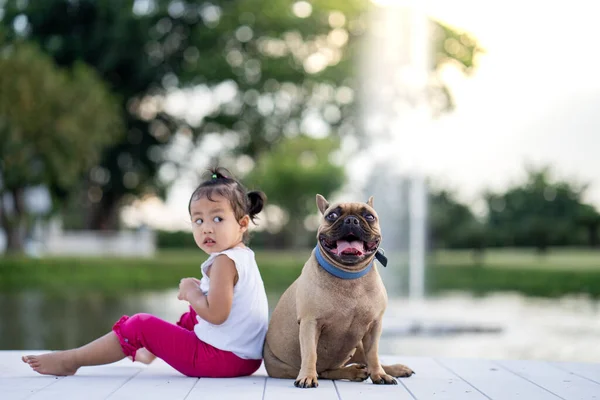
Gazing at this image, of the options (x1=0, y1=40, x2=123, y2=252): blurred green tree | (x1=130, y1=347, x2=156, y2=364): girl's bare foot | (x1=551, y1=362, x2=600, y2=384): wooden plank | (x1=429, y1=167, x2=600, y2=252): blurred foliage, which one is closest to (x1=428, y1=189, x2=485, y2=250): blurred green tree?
(x1=429, y1=167, x2=600, y2=252): blurred foliage

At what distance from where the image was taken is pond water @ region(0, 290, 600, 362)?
9141mm

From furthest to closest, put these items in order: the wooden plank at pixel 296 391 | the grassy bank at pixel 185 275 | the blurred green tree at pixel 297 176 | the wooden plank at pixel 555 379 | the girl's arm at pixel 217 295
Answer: the blurred green tree at pixel 297 176 < the grassy bank at pixel 185 275 < the girl's arm at pixel 217 295 < the wooden plank at pixel 555 379 < the wooden plank at pixel 296 391

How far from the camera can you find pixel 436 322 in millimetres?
10445

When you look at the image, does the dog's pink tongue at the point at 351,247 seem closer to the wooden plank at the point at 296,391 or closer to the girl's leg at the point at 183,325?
the wooden plank at the point at 296,391

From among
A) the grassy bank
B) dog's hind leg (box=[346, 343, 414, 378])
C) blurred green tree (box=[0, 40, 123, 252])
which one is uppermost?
blurred green tree (box=[0, 40, 123, 252])

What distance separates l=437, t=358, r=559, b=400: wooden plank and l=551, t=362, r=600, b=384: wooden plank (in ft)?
1.09

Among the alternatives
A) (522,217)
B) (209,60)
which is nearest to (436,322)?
(522,217)

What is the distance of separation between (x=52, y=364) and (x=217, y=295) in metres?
0.84

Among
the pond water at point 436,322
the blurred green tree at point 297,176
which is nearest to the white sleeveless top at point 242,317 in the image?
the pond water at point 436,322

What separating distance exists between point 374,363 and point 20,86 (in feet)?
57.0

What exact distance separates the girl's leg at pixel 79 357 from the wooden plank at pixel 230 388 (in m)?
0.43

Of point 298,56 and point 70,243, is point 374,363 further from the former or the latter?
point 70,243

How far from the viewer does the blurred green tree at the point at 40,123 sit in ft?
62.3

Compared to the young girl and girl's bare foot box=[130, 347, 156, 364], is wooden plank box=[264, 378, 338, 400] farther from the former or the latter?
girl's bare foot box=[130, 347, 156, 364]
